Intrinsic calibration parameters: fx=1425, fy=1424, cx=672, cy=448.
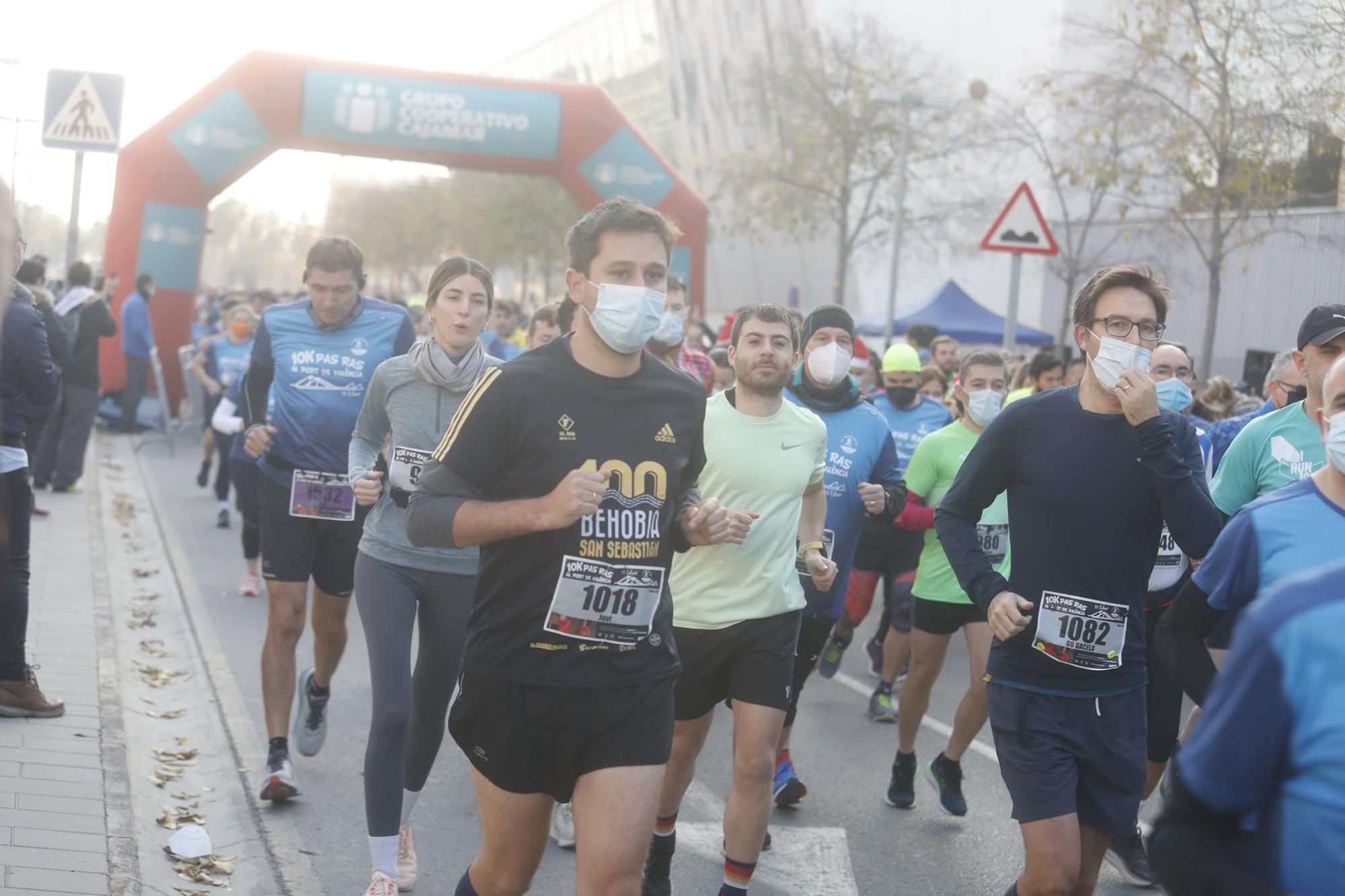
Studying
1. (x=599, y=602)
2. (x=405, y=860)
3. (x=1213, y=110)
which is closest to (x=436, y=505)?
(x=599, y=602)

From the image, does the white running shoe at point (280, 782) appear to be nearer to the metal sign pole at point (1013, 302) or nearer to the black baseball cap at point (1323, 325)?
the black baseball cap at point (1323, 325)

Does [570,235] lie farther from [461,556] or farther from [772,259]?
[772,259]

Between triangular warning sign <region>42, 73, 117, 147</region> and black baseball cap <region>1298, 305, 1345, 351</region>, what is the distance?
985 cm

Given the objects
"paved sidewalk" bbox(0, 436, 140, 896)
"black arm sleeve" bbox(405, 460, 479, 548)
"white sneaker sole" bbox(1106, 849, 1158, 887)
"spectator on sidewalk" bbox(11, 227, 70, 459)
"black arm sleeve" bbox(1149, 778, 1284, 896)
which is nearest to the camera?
"black arm sleeve" bbox(1149, 778, 1284, 896)

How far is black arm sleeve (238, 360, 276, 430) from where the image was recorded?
20.0 feet

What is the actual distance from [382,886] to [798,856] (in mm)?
1747

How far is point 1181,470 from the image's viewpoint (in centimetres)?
393

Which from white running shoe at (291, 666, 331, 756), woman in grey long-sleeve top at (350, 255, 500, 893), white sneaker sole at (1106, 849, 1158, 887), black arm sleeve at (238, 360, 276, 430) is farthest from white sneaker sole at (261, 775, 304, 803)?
white sneaker sole at (1106, 849, 1158, 887)

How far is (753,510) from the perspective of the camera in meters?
5.04

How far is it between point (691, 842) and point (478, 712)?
8.54ft

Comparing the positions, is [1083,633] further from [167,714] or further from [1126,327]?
[167,714]

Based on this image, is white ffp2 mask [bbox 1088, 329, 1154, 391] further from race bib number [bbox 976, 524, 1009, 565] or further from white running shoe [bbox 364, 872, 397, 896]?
white running shoe [bbox 364, 872, 397, 896]

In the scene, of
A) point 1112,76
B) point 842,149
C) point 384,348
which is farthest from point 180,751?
point 842,149

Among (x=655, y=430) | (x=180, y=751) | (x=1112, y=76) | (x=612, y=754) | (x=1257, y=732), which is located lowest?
(x=180, y=751)
